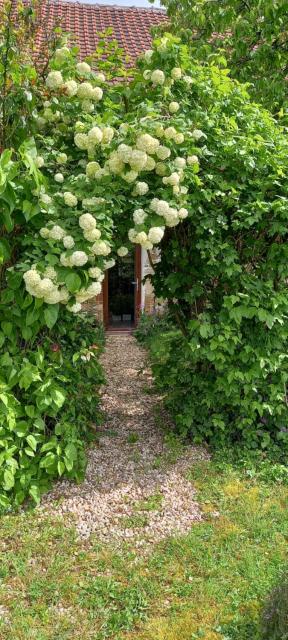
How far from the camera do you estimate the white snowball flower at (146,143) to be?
2523 mm

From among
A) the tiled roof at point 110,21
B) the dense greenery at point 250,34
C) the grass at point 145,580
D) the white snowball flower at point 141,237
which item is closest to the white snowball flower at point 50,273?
the white snowball flower at point 141,237

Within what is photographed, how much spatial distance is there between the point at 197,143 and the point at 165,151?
0.57 meters

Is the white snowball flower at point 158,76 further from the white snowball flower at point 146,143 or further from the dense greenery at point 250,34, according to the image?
the dense greenery at point 250,34

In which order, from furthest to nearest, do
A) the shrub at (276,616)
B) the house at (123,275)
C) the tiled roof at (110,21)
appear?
the tiled roof at (110,21) < the house at (123,275) < the shrub at (276,616)

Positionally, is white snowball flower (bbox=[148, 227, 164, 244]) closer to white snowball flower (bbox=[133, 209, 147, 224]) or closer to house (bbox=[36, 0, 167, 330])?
white snowball flower (bbox=[133, 209, 147, 224])

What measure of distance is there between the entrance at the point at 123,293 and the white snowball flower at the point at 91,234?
6.02 m

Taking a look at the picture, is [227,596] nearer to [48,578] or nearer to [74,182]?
[48,578]

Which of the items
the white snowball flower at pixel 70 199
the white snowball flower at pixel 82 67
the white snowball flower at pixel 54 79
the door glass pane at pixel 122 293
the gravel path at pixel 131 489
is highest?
the white snowball flower at pixel 82 67

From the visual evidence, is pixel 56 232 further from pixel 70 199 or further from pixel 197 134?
pixel 197 134

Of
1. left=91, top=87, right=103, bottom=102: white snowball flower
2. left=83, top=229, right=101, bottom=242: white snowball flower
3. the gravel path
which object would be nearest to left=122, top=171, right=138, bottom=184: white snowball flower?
left=83, top=229, right=101, bottom=242: white snowball flower

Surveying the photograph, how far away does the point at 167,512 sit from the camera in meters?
3.02

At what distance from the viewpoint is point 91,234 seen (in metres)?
2.50

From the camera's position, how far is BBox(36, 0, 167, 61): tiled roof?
8.72 metres

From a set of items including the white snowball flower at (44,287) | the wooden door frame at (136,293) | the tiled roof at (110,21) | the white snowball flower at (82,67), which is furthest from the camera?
the tiled roof at (110,21)
